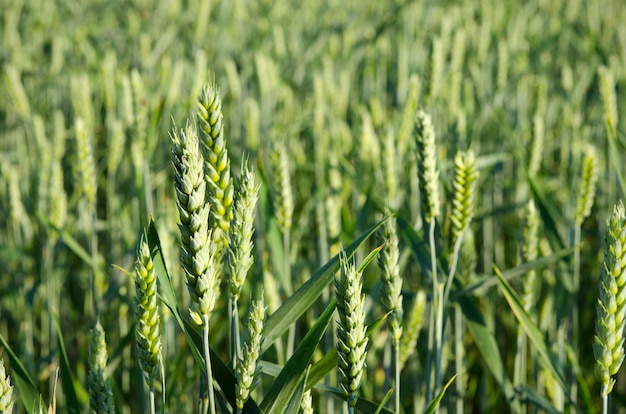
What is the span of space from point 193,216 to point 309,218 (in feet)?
4.89

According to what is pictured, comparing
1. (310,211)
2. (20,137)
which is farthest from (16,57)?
(310,211)

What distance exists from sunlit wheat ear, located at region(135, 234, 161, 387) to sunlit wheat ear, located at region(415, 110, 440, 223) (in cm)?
45

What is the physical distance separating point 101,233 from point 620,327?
6.87 ft

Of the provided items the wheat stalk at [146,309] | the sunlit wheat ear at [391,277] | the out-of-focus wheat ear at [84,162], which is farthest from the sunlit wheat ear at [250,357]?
the out-of-focus wheat ear at [84,162]

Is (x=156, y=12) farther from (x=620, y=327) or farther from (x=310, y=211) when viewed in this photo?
(x=620, y=327)

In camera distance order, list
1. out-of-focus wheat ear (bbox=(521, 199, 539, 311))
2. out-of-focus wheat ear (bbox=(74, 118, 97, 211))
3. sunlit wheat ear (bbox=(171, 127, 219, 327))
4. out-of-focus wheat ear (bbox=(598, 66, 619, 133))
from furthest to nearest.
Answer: out-of-focus wheat ear (bbox=(598, 66, 619, 133)), out-of-focus wheat ear (bbox=(74, 118, 97, 211)), out-of-focus wheat ear (bbox=(521, 199, 539, 311)), sunlit wheat ear (bbox=(171, 127, 219, 327))

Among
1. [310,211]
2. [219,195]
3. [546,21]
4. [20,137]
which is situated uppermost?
[546,21]

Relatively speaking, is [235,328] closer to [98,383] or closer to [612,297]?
[98,383]

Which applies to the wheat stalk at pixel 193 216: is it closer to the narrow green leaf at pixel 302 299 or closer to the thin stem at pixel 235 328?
the thin stem at pixel 235 328

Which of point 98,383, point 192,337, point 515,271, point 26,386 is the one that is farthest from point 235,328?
point 515,271

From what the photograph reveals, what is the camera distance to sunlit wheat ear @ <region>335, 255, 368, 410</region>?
778 millimetres

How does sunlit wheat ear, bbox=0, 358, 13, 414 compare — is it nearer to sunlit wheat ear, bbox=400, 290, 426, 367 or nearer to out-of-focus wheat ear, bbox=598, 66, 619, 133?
sunlit wheat ear, bbox=400, 290, 426, 367

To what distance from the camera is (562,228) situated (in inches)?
77.4

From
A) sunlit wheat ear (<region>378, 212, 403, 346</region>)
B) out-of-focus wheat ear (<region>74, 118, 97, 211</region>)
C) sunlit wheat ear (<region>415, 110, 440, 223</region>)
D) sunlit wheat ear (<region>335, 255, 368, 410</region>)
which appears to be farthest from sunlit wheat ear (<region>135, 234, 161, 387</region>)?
out-of-focus wheat ear (<region>74, 118, 97, 211</region>)
